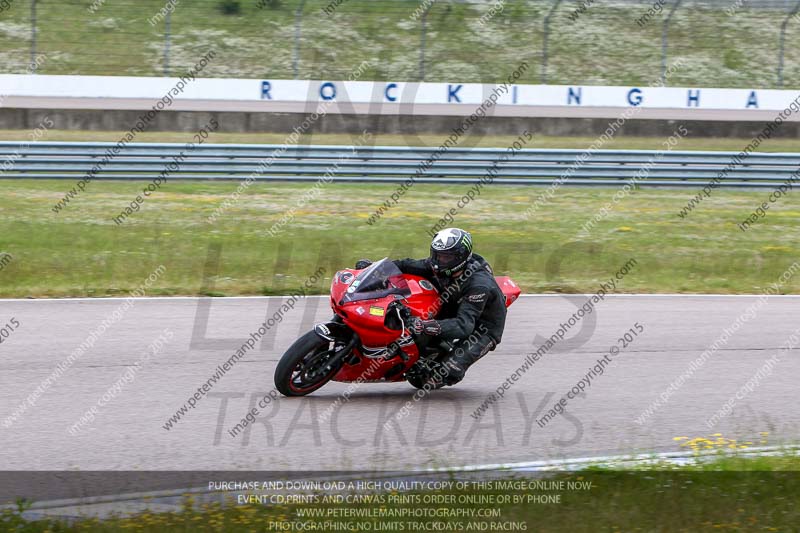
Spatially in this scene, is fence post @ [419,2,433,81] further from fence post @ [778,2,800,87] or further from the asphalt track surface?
the asphalt track surface

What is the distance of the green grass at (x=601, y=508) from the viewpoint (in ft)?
17.4

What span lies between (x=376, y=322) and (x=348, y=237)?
26.2ft

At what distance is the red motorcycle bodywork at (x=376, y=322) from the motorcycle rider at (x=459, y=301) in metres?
0.12

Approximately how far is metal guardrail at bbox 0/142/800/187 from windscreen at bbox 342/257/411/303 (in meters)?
11.2

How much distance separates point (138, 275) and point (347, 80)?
16.5 meters

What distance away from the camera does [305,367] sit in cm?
817

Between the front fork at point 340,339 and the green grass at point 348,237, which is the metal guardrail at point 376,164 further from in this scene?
the front fork at point 340,339

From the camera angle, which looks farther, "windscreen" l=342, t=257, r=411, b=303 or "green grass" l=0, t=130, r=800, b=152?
"green grass" l=0, t=130, r=800, b=152

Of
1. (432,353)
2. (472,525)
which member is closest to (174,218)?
(432,353)

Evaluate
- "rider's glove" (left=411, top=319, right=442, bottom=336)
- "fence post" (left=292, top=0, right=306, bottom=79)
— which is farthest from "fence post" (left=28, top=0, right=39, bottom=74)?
"rider's glove" (left=411, top=319, right=442, bottom=336)

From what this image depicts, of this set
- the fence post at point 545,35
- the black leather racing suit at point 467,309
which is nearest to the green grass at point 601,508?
the black leather racing suit at point 467,309

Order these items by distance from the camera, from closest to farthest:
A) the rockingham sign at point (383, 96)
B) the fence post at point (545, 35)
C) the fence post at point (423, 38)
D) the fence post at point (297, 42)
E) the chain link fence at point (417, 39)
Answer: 1. the rockingham sign at point (383, 96)
2. the fence post at point (297, 42)
3. the chain link fence at point (417, 39)
4. the fence post at point (423, 38)
5. the fence post at point (545, 35)

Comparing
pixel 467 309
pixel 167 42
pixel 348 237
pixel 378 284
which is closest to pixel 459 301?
pixel 467 309

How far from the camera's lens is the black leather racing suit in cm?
828
